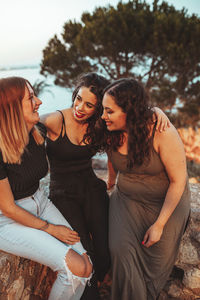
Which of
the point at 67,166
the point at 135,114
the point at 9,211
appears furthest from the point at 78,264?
the point at 135,114

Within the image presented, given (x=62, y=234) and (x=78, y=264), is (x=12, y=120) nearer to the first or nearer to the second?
(x=62, y=234)

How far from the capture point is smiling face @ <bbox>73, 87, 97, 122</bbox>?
6.99 feet

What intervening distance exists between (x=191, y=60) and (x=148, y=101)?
629 centimetres

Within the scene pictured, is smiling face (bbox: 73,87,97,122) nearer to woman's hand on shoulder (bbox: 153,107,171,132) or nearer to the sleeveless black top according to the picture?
the sleeveless black top

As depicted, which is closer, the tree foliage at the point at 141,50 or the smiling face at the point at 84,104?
the smiling face at the point at 84,104

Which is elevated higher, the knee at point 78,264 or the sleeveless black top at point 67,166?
the sleeveless black top at point 67,166

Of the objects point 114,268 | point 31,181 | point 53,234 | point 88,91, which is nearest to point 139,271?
point 114,268

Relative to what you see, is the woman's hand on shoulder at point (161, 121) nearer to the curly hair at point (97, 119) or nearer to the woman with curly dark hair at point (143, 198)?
the woman with curly dark hair at point (143, 198)

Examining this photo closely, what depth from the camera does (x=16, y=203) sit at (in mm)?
1619

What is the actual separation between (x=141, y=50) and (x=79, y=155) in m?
6.36

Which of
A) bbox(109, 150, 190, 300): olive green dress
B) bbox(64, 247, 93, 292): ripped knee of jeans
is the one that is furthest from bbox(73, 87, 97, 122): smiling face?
bbox(64, 247, 93, 292): ripped knee of jeans

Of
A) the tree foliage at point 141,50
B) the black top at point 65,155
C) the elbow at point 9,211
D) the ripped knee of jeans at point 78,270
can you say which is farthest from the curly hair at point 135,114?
the tree foliage at point 141,50

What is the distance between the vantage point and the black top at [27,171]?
1.56 m

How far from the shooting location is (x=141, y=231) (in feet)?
6.08
